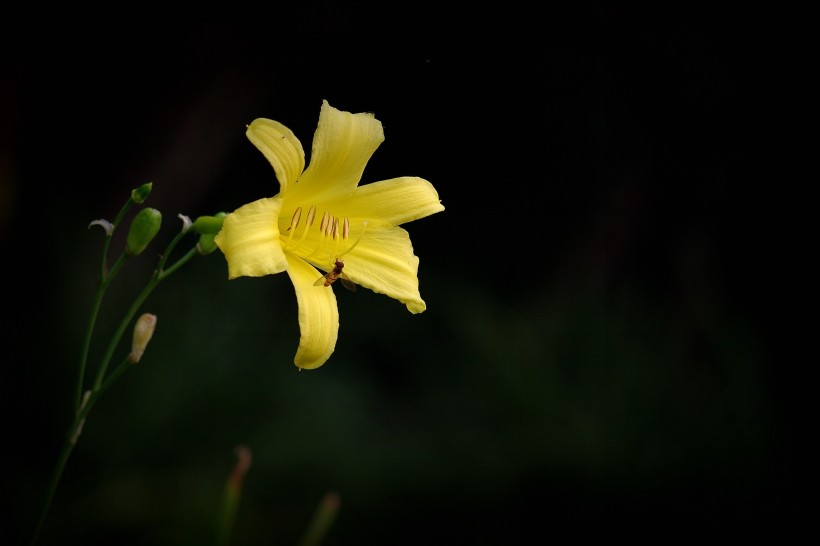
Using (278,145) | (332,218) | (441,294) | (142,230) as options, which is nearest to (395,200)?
(332,218)

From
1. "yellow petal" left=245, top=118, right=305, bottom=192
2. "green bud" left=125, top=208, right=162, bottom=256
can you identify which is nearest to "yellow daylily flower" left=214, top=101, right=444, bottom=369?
"yellow petal" left=245, top=118, right=305, bottom=192

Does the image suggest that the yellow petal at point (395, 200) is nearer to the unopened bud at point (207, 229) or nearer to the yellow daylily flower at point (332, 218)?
the yellow daylily flower at point (332, 218)

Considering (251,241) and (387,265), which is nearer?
(251,241)

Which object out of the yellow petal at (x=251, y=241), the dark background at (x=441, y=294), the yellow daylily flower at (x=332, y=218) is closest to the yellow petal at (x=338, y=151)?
the yellow daylily flower at (x=332, y=218)

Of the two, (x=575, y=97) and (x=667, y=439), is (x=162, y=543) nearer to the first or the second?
(x=667, y=439)

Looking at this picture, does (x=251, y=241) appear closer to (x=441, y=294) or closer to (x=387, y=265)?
(x=387, y=265)

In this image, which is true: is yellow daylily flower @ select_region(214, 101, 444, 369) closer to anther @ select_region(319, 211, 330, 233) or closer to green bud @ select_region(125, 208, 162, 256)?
anther @ select_region(319, 211, 330, 233)
